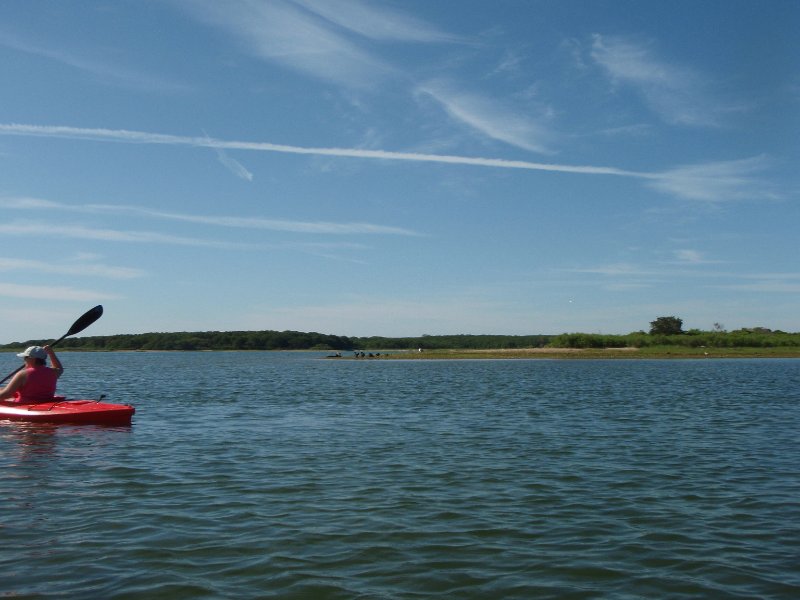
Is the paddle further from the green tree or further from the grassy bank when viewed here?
the green tree

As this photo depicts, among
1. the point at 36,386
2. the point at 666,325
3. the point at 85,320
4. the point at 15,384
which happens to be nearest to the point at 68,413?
the point at 36,386

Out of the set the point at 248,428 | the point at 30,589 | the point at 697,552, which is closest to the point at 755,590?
the point at 697,552

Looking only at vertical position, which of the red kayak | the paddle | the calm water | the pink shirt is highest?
the paddle

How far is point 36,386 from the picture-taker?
22312 mm

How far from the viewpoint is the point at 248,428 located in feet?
74.8

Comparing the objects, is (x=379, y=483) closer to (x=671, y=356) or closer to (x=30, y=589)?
(x=30, y=589)

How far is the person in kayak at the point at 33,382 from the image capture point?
2195 centimetres

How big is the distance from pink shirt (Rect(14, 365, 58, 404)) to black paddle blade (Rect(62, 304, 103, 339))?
138 inches

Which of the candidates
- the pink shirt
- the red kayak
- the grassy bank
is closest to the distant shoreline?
the grassy bank

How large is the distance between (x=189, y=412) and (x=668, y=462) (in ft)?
62.7

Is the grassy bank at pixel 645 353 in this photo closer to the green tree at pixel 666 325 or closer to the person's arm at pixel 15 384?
the green tree at pixel 666 325

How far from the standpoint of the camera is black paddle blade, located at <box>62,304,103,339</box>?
26.1 m

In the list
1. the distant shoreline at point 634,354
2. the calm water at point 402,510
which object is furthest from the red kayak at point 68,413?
the distant shoreline at point 634,354

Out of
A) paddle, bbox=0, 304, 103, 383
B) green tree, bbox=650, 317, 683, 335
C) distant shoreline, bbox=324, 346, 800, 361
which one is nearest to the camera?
paddle, bbox=0, 304, 103, 383
